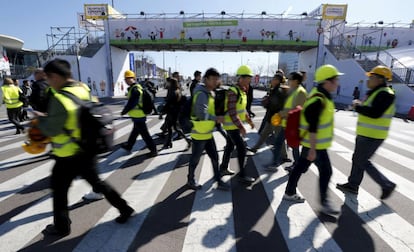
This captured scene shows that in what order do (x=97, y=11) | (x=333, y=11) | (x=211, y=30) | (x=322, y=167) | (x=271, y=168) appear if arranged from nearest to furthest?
(x=322, y=167)
(x=271, y=168)
(x=97, y=11)
(x=333, y=11)
(x=211, y=30)

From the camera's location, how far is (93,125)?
244cm

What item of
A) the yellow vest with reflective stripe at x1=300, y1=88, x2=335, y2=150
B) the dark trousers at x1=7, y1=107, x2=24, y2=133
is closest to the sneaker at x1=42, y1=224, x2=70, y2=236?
the yellow vest with reflective stripe at x1=300, y1=88, x2=335, y2=150

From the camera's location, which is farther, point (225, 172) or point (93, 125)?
point (225, 172)

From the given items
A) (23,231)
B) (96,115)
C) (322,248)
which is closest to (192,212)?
(322,248)

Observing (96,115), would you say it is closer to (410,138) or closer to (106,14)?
(410,138)

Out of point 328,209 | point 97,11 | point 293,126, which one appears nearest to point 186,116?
point 293,126

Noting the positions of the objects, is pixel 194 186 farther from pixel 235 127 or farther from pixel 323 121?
pixel 323 121

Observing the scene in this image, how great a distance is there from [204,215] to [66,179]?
1.79 meters

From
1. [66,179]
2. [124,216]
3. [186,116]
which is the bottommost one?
[124,216]

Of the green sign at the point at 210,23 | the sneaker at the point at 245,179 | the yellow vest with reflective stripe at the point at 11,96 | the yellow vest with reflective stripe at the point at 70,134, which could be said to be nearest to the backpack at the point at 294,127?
the sneaker at the point at 245,179

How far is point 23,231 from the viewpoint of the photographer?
2.89 meters

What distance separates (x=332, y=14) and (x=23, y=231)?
3059 centimetres

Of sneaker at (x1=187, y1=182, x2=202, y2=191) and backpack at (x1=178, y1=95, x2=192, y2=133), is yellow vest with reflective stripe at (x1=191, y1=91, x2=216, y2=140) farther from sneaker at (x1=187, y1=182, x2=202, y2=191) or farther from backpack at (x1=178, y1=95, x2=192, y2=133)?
sneaker at (x1=187, y1=182, x2=202, y2=191)

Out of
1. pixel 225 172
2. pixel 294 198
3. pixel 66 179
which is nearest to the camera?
pixel 66 179
